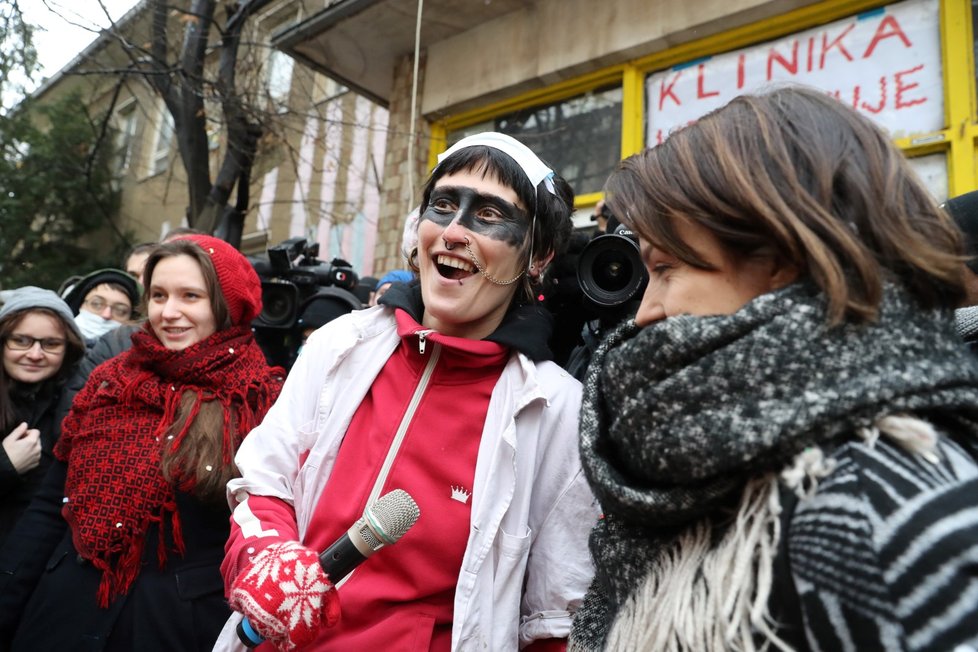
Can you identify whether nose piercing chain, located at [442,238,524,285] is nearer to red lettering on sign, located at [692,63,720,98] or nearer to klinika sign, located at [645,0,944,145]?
klinika sign, located at [645,0,944,145]

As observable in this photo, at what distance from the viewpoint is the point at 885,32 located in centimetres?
395

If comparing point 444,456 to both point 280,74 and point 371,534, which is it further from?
point 280,74

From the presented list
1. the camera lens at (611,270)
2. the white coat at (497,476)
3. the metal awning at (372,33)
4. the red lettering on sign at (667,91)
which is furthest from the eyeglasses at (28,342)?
the red lettering on sign at (667,91)

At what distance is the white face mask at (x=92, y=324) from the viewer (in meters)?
3.67

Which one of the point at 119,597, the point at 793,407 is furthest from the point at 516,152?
the point at 119,597

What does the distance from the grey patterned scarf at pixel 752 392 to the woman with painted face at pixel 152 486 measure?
154 centimetres

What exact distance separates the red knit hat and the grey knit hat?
87cm

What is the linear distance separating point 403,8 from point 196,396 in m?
4.38

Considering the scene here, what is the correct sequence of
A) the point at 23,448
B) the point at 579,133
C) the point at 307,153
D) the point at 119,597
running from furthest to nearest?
the point at 307,153
the point at 579,133
the point at 23,448
the point at 119,597

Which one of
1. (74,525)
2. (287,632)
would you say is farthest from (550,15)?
(287,632)

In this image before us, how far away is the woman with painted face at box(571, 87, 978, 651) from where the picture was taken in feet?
2.46

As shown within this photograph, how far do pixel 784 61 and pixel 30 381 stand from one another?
4448 mm

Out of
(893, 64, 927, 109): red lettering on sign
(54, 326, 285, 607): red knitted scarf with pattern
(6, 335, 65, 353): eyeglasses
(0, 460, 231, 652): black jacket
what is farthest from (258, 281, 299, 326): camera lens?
(893, 64, 927, 109): red lettering on sign

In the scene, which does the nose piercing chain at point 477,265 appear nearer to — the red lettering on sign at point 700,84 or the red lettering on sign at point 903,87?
the red lettering on sign at point 903,87
